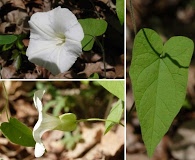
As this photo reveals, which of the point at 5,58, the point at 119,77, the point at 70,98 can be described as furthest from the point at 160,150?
the point at 5,58

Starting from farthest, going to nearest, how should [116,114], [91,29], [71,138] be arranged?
1. [71,138]
2. [91,29]
3. [116,114]

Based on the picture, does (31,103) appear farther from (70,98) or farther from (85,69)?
(85,69)

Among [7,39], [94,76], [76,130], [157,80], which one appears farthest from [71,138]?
[157,80]

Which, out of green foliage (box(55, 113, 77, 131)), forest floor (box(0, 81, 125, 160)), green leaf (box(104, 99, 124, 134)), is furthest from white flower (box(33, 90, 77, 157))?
forest floor (box(0, 81, 125, 160))

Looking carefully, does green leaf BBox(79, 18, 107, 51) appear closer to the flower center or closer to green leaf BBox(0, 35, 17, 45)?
the flower center

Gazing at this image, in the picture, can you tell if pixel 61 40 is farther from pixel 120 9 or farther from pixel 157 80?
pixel 157 80
